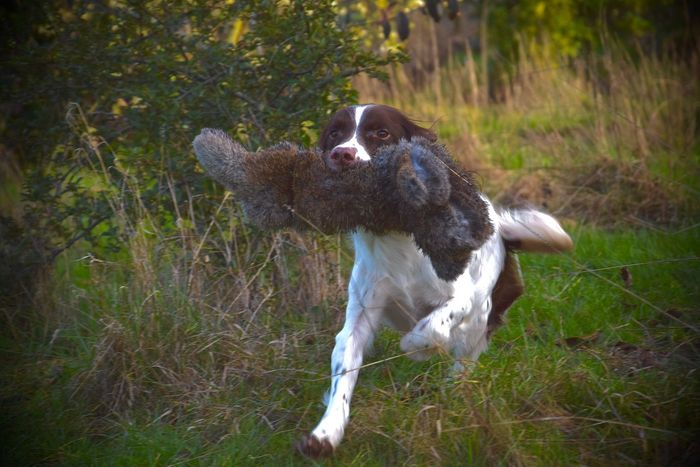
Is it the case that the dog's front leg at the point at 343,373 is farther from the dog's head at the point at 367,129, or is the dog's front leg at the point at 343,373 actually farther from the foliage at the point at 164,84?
the foliage at the point at 164,84

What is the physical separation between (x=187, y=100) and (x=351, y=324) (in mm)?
1436

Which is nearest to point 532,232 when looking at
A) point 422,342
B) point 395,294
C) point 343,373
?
point 395,294

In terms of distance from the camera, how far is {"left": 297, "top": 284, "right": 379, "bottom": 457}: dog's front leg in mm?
2834

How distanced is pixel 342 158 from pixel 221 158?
41 centimetres

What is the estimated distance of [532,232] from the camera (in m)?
3.82

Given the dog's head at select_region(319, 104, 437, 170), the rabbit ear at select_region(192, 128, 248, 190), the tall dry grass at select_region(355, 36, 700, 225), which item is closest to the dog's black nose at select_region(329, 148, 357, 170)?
the dog's head at select_region(319, 104, 437, 170)

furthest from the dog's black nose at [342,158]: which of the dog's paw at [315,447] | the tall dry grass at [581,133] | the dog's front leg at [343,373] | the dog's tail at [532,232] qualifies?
the tall dry grass at [581,133]

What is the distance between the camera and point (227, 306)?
12.3ft

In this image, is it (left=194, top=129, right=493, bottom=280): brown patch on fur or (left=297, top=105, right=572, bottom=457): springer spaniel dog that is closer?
(left=194, top=129, right=493, bottom=280): brown patch on fur

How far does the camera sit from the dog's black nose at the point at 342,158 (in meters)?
3.09

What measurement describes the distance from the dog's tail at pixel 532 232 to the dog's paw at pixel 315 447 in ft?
4.67

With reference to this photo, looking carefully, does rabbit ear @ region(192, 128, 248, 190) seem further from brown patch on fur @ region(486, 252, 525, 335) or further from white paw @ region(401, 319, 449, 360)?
brown patch on fur @ region(486, 252, 525, 335)

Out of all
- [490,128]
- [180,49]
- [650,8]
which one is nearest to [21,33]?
[180,49]

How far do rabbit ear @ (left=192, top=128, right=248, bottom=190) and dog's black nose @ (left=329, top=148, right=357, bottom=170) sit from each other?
302 millimetres
